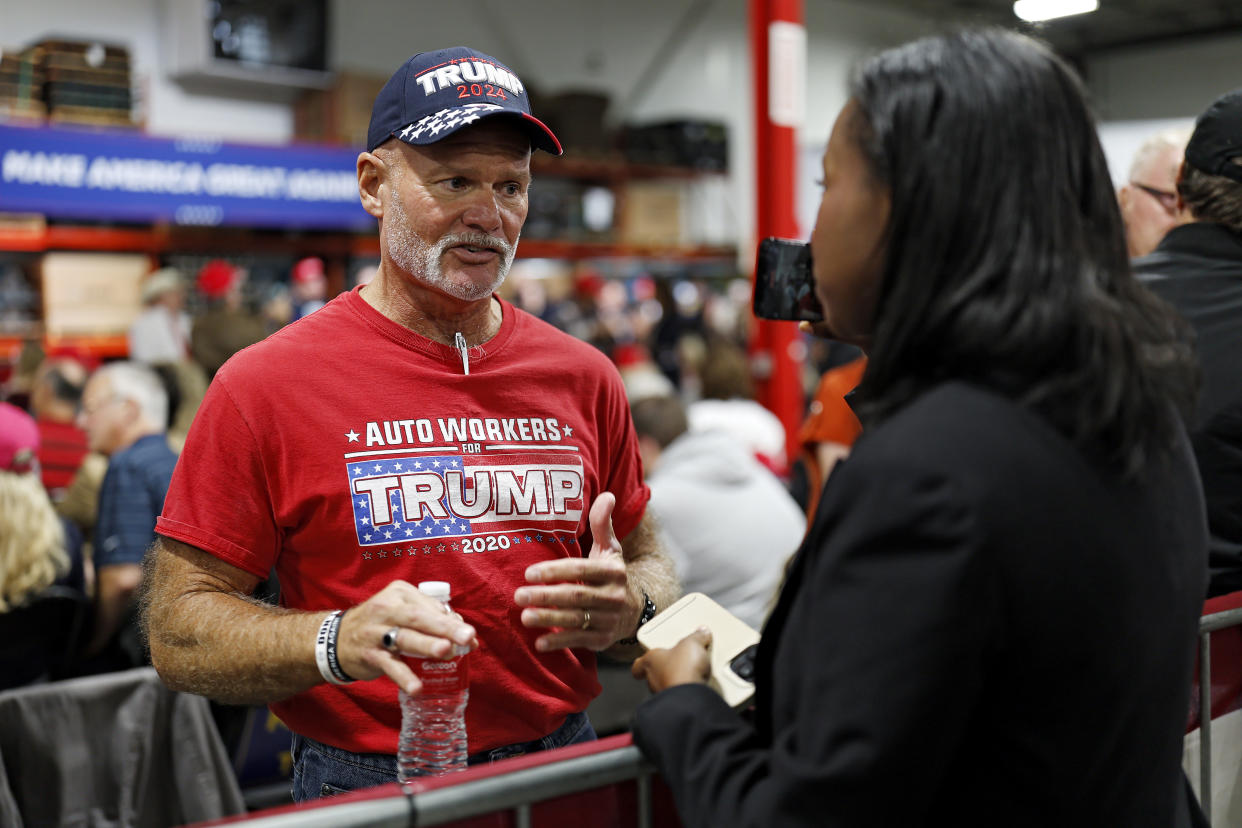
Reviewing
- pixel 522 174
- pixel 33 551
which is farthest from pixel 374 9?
pixel 522 174

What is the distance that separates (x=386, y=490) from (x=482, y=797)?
0.53m

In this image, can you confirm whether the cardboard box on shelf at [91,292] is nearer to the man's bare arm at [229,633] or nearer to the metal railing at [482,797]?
the man's bare arm at [229,633]

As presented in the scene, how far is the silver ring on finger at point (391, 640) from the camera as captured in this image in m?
1.28

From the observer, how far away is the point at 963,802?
908mm

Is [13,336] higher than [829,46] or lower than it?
lower

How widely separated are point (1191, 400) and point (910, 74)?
384mm

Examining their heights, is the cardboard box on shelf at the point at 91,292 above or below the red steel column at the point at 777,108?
below

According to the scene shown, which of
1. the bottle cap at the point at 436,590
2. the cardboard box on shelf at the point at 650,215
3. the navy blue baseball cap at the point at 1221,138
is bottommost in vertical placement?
the bottle cap at the point at 436,590

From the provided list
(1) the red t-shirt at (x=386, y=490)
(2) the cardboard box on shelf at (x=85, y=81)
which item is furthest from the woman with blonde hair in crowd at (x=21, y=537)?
(2) the cardboard box on shelf at (x=85, y=81)

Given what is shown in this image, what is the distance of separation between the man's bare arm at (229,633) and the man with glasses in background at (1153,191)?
1963mm

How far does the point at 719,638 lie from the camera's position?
4.15ft

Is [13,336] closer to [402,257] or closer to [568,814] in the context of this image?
[402,257]

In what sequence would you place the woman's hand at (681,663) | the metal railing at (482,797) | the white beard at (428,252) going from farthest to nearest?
the white beard at (428,252) → the woman's hand at (681,663) → the metal railing at (482,797)

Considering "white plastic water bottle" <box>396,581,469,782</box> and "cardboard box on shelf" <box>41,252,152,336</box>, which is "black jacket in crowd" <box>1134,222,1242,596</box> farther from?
"cardboard box on shelf" <box>41,252,152,336</box>
